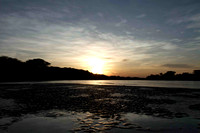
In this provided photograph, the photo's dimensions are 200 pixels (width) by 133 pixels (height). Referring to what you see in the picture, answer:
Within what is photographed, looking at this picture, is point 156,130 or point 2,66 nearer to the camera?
point 156,130

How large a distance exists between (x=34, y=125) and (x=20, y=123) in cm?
158

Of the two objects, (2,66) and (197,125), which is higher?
(2,66)

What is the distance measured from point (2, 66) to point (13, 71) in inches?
423

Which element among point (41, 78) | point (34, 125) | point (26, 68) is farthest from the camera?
point (41, 78)

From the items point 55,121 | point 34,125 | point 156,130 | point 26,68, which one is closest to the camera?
point 156,130

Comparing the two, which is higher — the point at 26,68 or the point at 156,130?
the point at 26,68

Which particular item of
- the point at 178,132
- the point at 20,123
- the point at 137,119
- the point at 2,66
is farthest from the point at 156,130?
the point at 2,66

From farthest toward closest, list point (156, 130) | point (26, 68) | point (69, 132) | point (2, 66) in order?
point (26, 68)
point (2, 66)
point (156, 130)
point (69, 132)

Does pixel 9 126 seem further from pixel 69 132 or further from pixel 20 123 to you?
pixel 69 132

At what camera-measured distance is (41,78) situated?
19312 centimetres

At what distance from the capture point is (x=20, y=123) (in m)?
14.5

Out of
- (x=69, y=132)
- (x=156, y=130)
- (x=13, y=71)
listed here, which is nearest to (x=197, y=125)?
(x=156, y=130)

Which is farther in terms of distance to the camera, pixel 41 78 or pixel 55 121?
pixel 41 78

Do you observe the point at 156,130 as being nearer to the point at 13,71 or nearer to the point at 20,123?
the point at 20,123
